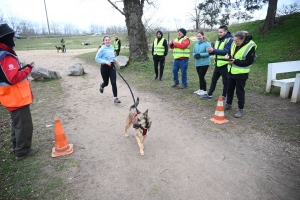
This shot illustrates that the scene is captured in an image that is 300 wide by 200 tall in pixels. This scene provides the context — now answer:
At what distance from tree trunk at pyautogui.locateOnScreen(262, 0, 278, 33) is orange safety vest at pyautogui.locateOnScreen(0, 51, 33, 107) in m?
15.8

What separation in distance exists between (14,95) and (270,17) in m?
16.4

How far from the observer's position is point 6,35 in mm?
3160

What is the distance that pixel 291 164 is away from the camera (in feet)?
10.8

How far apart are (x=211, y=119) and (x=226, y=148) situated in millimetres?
1335

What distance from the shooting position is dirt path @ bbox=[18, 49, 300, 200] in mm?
2836

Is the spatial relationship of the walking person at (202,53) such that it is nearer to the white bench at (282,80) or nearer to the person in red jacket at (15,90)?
the white bench at (282,80)

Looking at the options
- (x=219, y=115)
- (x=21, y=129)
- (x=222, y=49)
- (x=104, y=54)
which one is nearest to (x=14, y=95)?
(x=21, y=129)

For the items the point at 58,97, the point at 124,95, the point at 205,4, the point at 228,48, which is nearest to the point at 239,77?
the point at 228,48

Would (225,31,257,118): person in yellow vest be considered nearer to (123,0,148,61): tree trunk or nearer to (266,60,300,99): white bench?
(266,60,300,99): white bench

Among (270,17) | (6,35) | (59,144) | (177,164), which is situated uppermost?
(270,17)

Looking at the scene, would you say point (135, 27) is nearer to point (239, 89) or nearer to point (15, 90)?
point (239, 89)

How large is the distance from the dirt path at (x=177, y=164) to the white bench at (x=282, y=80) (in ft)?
9.73

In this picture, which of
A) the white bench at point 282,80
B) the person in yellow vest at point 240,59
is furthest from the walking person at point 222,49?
the white bench at point 282,80

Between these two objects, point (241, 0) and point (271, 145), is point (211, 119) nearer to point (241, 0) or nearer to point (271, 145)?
point (271, 145)
